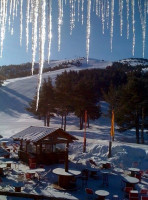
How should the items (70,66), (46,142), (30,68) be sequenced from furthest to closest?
1. (30,68)
2. (70,66)
3. (46,142)

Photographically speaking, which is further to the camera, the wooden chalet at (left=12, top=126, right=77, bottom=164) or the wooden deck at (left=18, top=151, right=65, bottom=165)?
the wooden deck at (left=18, top=151, right=65, bottom=165)

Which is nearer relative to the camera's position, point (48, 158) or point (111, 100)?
point (48, 158)

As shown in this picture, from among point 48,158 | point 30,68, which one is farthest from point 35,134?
point 30,68

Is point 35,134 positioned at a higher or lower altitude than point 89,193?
higher

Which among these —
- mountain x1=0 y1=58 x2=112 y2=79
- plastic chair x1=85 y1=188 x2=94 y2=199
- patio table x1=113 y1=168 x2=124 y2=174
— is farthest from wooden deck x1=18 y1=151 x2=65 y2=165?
mountain x1=0 y1=58 x2=112 y2=79

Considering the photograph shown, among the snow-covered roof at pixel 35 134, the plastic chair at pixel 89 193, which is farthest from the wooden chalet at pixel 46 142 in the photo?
the plastic chair at pixel 89 193

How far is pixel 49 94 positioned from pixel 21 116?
2139cm

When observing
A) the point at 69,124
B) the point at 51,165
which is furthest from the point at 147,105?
the point at 69,124

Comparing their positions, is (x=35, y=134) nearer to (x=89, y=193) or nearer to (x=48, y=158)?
(x=48, y=158)

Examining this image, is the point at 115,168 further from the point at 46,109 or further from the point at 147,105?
the point at 46,109

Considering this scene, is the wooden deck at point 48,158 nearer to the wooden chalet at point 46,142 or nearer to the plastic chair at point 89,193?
the wooden chalet at point 46,142

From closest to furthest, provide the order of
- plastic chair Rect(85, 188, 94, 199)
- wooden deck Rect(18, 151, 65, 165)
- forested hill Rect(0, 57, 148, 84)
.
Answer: plastic chair Rect(85, 188, 94, 199), wooden deck Rect(18, 151, 65, 165), forested hill Rect(0, 57, 148, 84)

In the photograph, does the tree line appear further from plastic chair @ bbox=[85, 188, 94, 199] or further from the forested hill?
the forested hill

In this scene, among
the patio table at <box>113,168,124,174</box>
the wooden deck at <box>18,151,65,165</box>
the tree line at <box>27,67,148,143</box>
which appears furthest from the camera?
the tree line at <box>27,67,148,143</box>
